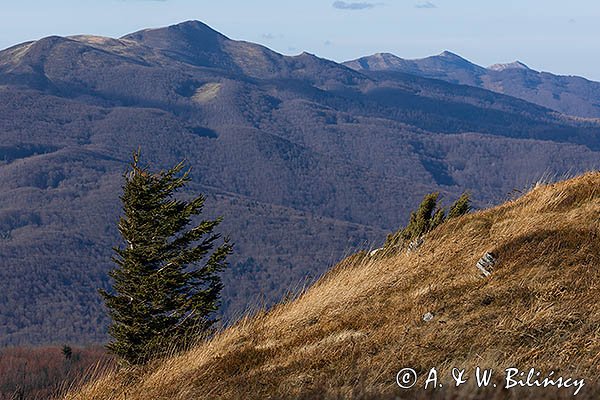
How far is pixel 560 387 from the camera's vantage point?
22.0 feet

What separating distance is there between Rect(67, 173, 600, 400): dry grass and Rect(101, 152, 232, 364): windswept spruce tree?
20.1ft

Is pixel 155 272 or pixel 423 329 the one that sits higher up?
pixel 423 329

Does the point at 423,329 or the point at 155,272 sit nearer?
the point at 423,329

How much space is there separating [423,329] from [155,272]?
447 inches

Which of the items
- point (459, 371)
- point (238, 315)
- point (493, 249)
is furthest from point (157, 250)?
point (459, 371)

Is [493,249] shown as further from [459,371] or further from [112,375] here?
[112,375]

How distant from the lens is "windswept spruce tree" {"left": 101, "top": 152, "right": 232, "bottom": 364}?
18.2 metres

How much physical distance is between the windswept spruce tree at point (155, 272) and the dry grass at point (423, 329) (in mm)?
6125

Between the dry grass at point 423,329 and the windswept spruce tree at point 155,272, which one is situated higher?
the dry grass at point 423,329

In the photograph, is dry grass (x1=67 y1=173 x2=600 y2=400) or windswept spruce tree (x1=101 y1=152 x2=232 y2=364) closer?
dry grass (x1=67 y1=173 x2=600 y2=400)

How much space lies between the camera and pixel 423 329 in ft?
28.7

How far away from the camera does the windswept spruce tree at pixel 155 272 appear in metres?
18.2

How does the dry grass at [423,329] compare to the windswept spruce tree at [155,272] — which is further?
the windswept spruce tree at [155,272]

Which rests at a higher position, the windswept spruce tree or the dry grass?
the dry grass
